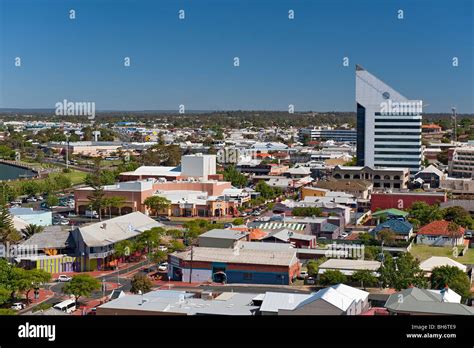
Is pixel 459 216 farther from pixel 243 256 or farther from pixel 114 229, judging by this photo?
pixel 114 229

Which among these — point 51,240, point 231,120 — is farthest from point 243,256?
point 231,120

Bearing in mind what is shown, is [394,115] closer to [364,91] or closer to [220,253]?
[364,91]

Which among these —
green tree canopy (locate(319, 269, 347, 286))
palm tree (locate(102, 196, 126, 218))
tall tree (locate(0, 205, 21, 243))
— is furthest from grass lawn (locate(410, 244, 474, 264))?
palm tree (locate(102, 196, 126, 218))

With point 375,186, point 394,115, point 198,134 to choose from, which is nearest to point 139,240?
point 375,186

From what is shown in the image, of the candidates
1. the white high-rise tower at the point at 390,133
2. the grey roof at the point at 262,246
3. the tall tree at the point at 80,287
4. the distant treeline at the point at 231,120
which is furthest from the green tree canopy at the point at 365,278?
the distant treeline at the point at 231,120

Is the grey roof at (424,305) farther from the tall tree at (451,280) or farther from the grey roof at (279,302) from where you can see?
the tall tree at (451,280)

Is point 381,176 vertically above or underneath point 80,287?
above
